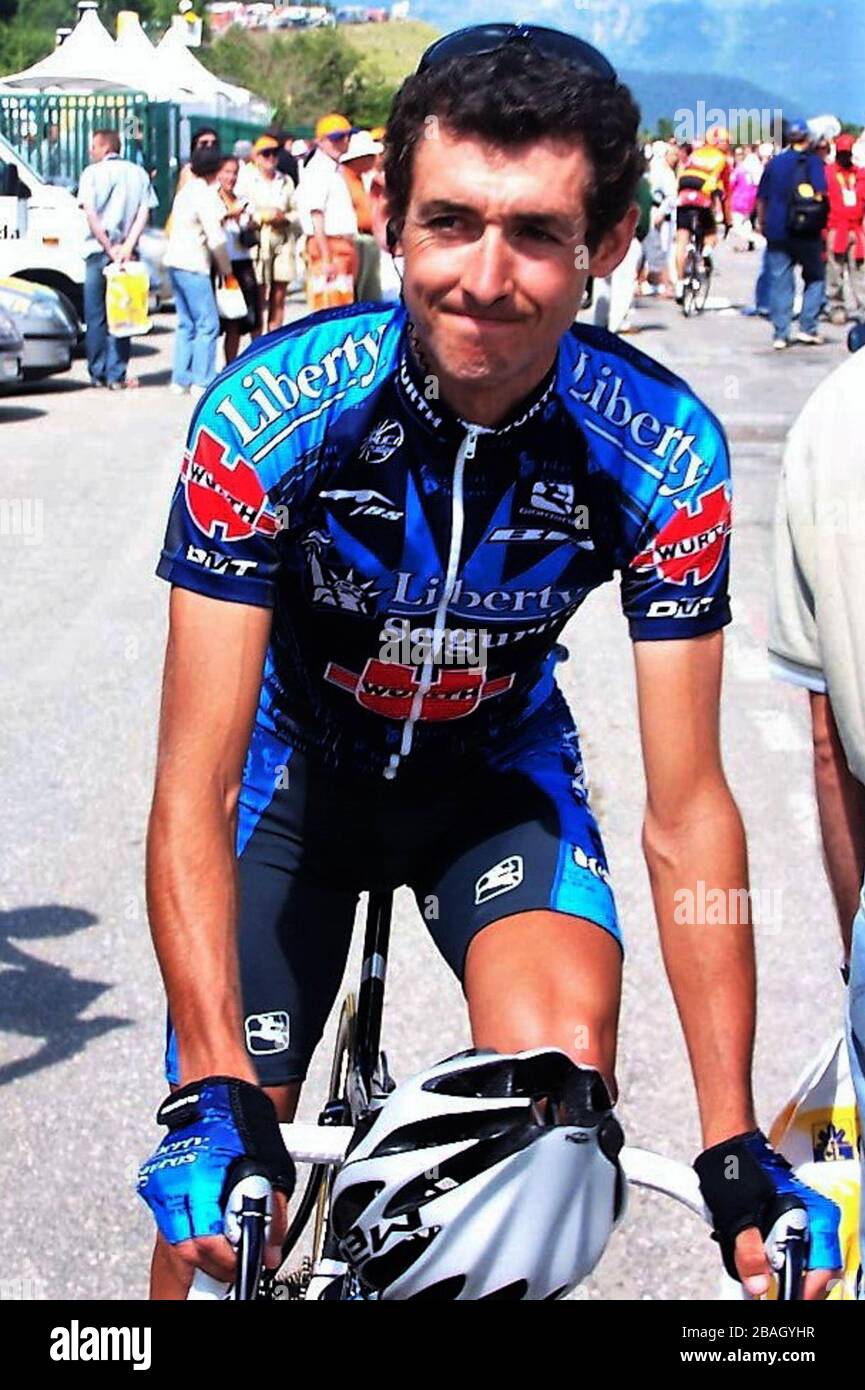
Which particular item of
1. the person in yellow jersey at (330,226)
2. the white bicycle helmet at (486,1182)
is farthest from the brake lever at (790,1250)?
the person in yellow jersey at (330,226)

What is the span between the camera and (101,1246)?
428cm

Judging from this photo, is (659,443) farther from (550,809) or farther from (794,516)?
(550,809)

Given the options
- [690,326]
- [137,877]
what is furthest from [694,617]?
[690,326]

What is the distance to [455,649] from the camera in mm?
2920

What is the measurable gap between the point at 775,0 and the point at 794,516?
869 millimetres

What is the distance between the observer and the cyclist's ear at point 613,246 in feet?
8.55

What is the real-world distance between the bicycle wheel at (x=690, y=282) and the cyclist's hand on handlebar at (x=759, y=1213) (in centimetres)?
2505

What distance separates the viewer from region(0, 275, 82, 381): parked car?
18094 millimetres

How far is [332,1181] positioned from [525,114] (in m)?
1.49

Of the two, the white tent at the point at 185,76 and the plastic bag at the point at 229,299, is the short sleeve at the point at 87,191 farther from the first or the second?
the white tent at the point at 185,76

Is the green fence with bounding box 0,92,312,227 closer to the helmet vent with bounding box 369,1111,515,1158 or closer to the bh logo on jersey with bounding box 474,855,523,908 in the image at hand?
the bh logo on jersey with bounding box 474,855,523,908

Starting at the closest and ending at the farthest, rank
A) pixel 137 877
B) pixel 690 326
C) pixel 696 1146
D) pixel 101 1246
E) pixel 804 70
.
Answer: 1. pixel 804 70
2. pixel 101 1246
3. pixel 696 1146
4. pixel 137 877
5. pixel 690 326
